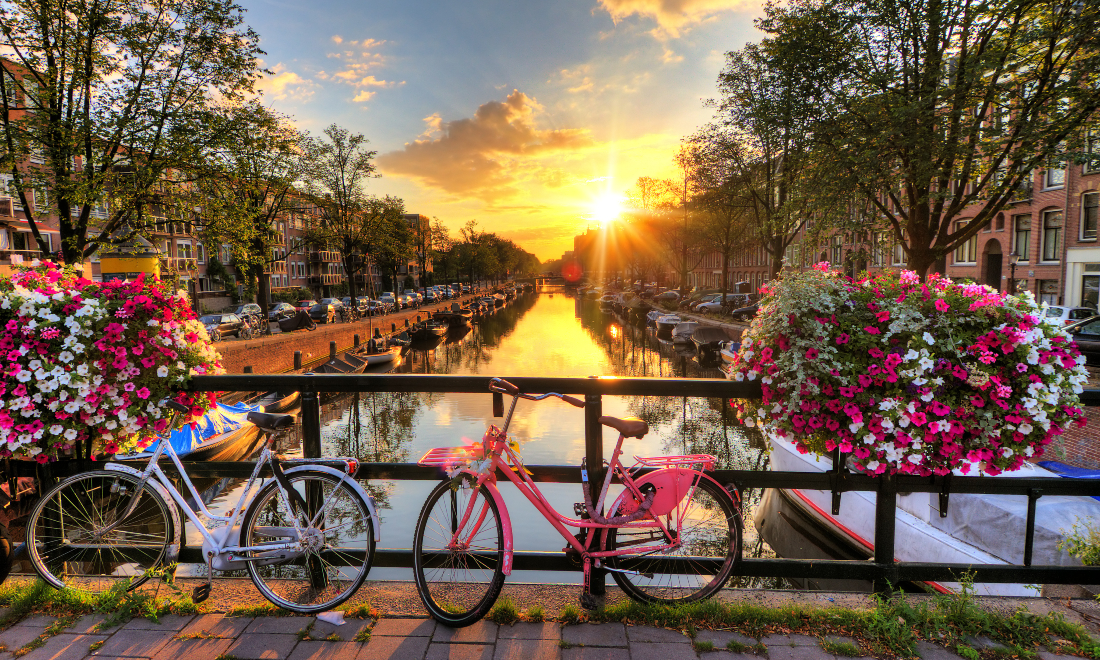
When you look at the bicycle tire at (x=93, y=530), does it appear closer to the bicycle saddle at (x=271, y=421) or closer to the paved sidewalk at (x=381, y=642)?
the paved sidewalk at (x=381, y=642)

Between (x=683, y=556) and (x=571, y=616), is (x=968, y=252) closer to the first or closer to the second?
(x=683, y=556)

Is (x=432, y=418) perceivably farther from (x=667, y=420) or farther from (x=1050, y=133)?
(x=1050, y=133)

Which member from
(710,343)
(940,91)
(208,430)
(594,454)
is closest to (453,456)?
(594,454)

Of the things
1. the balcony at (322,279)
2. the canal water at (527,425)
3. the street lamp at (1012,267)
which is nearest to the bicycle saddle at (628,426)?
the canal water at (527,425)

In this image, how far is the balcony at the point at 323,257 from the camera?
71562 mm

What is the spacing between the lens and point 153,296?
3.24m

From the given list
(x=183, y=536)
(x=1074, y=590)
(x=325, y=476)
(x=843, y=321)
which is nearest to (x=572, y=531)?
(x=325, y=476)

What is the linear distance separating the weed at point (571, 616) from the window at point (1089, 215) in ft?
105

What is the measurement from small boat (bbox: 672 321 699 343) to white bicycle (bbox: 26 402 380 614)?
1232 inches

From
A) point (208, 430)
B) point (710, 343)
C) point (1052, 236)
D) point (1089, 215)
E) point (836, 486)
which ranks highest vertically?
point (1089, 215)

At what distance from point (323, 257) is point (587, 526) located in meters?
76.9

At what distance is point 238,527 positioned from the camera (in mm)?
2949

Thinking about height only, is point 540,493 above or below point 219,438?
above

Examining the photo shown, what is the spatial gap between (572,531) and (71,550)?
107 inches
